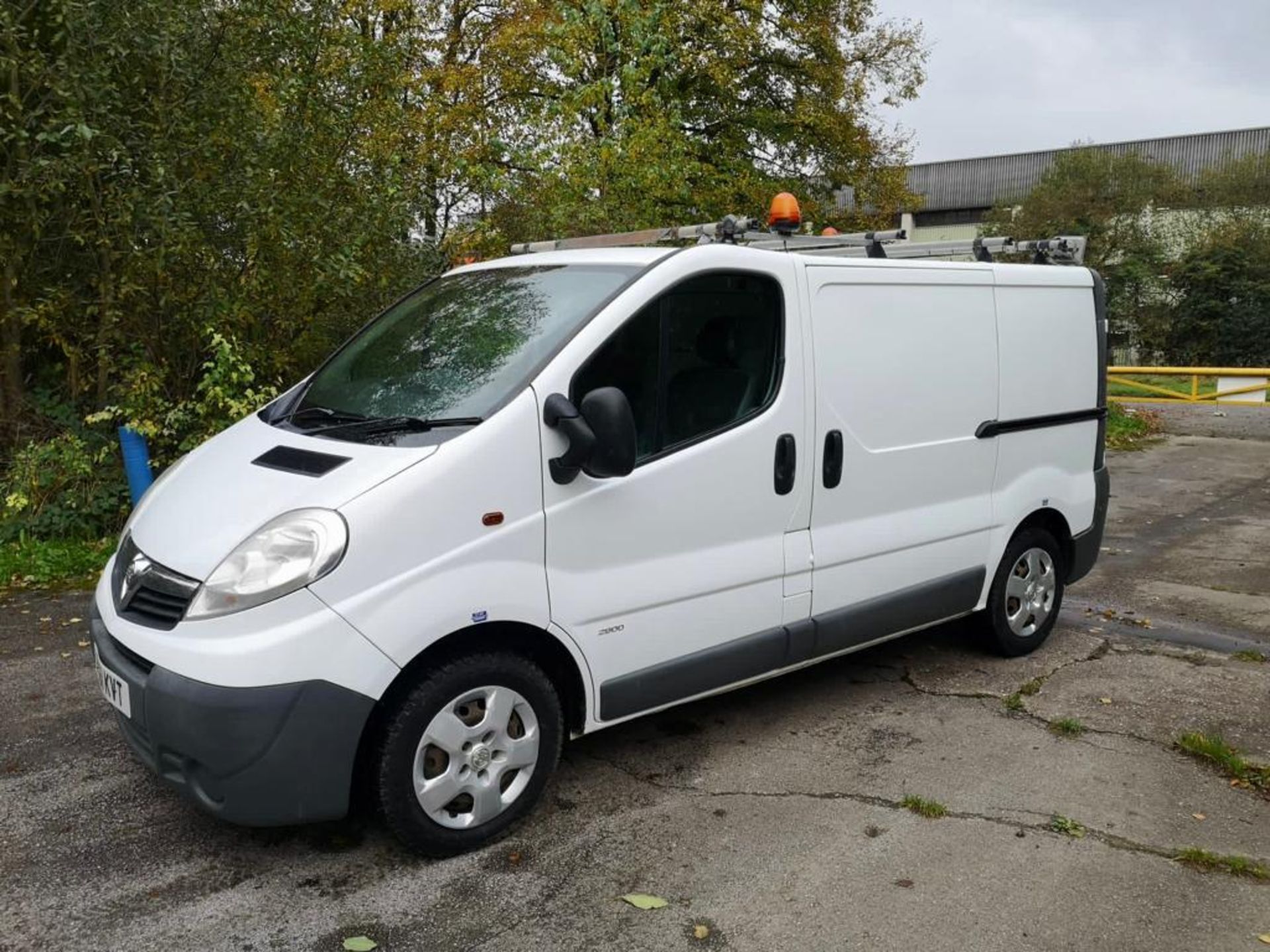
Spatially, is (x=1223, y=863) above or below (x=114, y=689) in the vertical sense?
below

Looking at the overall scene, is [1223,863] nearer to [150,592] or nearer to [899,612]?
[899,612]

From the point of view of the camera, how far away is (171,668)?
3100mm

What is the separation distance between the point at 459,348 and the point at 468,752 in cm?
146

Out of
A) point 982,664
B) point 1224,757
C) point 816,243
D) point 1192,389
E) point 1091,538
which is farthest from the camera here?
point 1192,389

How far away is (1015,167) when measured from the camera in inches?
1954

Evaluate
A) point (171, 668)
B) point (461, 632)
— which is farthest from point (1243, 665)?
point (171, 668)

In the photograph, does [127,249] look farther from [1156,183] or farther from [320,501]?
[1156,183]

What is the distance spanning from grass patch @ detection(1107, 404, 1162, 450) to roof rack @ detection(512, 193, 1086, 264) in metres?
8.43

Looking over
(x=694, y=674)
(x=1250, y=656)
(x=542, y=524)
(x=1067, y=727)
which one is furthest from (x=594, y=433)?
(x=1250, y=656)

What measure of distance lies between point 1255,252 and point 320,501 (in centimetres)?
3365

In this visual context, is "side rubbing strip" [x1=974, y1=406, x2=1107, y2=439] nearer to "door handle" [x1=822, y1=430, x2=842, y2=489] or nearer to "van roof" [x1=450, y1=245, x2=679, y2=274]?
"door handle" [x1=822, y1=430, x2=842, y2=489]

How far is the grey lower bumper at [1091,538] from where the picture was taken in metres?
5.70

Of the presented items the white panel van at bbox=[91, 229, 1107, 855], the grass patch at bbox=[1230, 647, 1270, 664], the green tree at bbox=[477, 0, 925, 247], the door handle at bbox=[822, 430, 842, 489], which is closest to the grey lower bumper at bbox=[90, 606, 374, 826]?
the white panel van at bbox=[91, 229, 1107, 855]

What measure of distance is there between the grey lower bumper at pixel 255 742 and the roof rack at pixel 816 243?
2.39 meters
